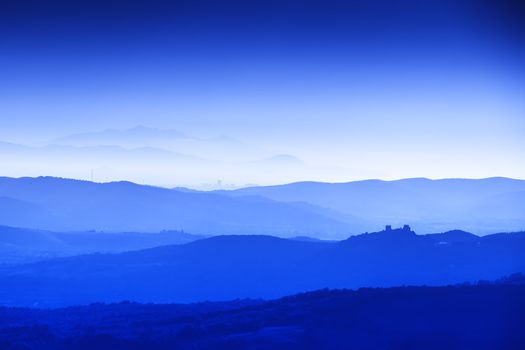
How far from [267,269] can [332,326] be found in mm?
47197

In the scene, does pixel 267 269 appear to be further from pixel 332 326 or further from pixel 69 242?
pixel 69 242

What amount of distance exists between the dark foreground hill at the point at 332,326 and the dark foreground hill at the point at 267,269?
28591 millimetres

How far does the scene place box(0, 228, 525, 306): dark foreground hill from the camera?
210 ft

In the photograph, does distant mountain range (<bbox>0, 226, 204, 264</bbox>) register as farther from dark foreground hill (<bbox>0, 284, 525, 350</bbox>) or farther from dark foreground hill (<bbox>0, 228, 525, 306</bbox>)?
dark foreground hill (<bbox>0, 284, 525, 350</bbox>)

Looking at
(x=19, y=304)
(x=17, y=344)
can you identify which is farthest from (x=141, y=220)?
(x=17, y=344)

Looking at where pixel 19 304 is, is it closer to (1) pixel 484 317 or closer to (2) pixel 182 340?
(2) pixel 182 340

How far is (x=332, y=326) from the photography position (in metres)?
27.7

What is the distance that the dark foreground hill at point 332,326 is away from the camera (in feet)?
82.5

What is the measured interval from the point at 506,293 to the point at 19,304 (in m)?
47.3

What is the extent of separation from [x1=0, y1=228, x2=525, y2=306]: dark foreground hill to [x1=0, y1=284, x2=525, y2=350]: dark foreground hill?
28.6 meters

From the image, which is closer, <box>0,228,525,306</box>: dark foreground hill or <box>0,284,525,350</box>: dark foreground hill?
<box>0,284,525,350</box>: dark foreground hill

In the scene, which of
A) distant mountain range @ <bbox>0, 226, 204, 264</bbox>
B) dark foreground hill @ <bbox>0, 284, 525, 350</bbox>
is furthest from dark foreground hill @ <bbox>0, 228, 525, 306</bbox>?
dark foreground hill @ <bbox>0, 284, 525, 350</bbox>

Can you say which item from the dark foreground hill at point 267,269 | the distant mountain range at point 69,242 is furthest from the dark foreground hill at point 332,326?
the distant mountain range at point 69,242

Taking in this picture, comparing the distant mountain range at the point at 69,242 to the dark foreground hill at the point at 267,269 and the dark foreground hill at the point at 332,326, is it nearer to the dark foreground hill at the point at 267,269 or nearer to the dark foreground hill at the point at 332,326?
the dark foreground hill at the point at 267,269
